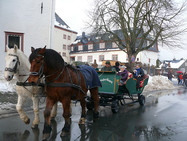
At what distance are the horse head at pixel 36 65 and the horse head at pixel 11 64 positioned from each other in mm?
857

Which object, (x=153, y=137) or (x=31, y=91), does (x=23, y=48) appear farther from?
(x=153, y=137)

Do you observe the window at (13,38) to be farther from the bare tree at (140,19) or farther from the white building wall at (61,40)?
the white building wall at (61,40)

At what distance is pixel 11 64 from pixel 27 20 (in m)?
9.96

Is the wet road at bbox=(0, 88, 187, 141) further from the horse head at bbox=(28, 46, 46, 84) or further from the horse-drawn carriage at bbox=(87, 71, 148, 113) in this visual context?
the horse head at bbox=(28, 46, 46, 84)

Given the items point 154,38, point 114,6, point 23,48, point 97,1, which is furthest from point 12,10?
point 154,38

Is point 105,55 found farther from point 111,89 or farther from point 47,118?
point 47,118

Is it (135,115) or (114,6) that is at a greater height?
(114,6)

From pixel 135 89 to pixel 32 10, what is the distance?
31.9ft

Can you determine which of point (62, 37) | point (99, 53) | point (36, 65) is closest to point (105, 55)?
point (99, 53)

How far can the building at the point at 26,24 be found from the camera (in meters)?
12.6

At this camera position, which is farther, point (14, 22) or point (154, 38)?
point (154, 38)

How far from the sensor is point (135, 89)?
816 cm

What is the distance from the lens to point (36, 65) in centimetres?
370

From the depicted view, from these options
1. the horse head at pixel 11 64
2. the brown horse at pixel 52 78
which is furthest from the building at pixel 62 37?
the brown horse at pixel 52 78
